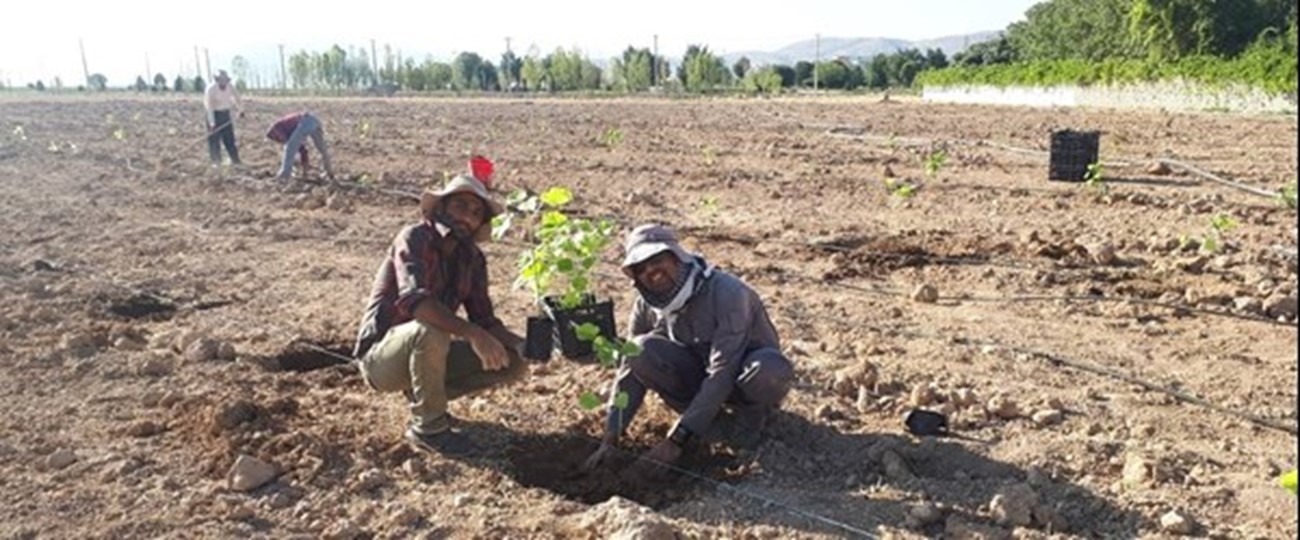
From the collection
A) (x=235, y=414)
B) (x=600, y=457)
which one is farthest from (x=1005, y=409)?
(x=235, y=414)

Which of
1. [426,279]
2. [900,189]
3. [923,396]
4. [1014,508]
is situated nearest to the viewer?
[1014,508]

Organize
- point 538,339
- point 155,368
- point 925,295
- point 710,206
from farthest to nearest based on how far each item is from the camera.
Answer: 1. point 710,206
2. point 925,295
3. point 155,368
4. point 538,339

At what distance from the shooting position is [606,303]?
4098 mm

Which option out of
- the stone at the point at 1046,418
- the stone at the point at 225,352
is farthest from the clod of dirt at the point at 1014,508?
the stone at the point at 225,352

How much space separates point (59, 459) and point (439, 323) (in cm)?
148

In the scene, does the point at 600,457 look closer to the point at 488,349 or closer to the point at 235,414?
the point at 488,349

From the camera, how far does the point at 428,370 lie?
3865mm

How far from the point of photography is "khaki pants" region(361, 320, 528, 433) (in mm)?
3826

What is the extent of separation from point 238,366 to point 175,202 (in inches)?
244

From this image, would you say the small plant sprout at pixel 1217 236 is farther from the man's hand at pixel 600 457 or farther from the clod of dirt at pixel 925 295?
the man's hand at pixel 600 457

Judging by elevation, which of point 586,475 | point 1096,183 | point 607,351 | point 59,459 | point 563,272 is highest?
point 563,272

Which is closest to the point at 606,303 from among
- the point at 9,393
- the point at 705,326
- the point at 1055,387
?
the point at 705,326

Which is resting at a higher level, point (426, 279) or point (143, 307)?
point (426, 279)

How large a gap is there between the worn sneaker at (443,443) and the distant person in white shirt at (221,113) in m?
10.4
